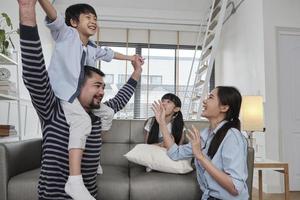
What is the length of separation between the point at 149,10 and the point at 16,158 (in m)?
4.10

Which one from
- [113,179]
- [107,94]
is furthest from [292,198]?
[107,94]

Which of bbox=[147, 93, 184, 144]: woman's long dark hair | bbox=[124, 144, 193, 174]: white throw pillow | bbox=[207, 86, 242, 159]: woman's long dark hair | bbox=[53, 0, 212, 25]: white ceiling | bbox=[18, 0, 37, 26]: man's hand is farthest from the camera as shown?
bbox=[53, 0, 212, 25]: white ceiling

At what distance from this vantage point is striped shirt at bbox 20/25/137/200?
0.88m

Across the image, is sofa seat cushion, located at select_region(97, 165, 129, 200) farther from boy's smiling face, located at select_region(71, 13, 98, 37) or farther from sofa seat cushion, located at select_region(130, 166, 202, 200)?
boy's smiling face, located at select_region(71, 13, 98, 37)

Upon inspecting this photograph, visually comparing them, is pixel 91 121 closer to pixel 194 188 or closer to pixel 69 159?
pixel 69 159

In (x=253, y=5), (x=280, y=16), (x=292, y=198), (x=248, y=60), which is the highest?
(x=253, y=5)

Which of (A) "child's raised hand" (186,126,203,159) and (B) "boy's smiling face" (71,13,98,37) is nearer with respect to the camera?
(A) "child's raised hand" (186,126,203,159)

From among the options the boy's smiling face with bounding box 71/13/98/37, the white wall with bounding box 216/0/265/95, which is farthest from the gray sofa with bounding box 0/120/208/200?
the white wall with bounding box 216/0/265/95

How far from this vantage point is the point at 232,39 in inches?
181

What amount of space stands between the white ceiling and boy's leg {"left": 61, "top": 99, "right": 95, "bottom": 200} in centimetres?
432

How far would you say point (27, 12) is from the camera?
843 millimetres

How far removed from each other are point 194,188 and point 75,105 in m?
0.99

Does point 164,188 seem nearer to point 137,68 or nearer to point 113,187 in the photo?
point 113,187

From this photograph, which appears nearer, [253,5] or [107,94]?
[253,5]
